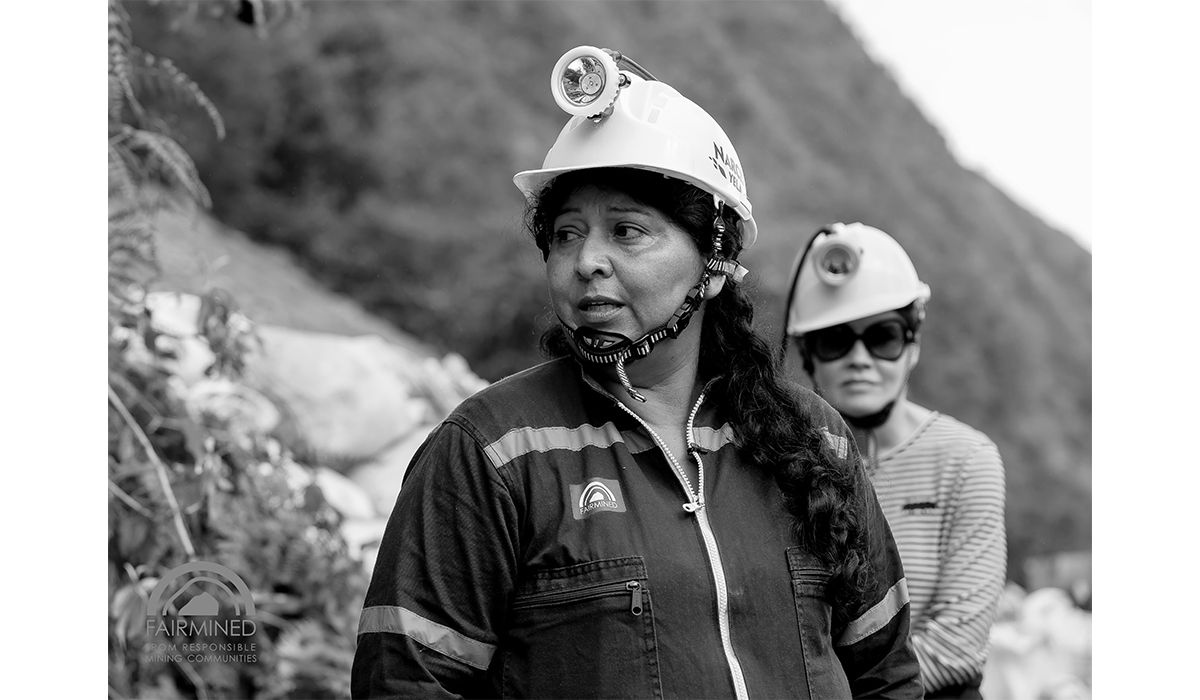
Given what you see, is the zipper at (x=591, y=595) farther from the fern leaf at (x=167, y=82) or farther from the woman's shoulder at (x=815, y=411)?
the fern leaf at (x=167, y=82)

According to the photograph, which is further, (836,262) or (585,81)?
(836,262)

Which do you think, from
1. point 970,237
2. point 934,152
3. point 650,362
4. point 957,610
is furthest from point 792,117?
point 650,362

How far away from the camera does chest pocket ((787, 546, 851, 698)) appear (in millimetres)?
1961

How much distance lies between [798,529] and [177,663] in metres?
2.40

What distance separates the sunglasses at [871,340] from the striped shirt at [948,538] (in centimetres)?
23

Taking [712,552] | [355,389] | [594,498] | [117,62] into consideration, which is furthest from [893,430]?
[355,389]

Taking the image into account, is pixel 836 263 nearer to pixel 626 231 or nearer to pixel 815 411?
pixel 815 411

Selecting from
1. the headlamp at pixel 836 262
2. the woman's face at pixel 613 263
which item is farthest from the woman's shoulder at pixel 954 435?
the woman's face at pixel 613 263

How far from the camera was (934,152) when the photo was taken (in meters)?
7.86

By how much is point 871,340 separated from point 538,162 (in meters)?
3.80

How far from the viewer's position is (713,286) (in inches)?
84.4

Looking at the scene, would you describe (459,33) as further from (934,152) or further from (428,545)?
(428,545)

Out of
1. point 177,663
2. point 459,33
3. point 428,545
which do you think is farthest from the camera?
point 459,33

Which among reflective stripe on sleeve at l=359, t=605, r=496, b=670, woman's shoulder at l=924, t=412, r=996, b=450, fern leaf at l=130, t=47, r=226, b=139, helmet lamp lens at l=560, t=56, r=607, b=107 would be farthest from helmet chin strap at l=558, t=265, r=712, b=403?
fern leaf at l=130, t=47, r=226, b=139
